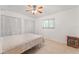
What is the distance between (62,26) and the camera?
1.72m

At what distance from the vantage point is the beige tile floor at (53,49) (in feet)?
5.44

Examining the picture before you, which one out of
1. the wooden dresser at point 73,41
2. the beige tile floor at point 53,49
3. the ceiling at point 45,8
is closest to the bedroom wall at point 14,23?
the ceiling at point 45,8

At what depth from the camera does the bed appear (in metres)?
1.44

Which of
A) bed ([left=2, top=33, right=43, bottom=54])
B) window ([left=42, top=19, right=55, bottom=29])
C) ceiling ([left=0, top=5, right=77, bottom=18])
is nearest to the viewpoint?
bed ([left=2, top=33, right=43, bottom=54])

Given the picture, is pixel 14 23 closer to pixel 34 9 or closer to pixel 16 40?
pixel 16 40

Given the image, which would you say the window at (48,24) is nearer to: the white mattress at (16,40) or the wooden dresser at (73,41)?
the white mattress at (16,40)

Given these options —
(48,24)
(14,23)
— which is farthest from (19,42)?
(48,24)

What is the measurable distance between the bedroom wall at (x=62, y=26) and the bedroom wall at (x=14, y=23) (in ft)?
0.62

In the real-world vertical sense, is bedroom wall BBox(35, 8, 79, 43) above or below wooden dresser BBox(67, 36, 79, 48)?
above

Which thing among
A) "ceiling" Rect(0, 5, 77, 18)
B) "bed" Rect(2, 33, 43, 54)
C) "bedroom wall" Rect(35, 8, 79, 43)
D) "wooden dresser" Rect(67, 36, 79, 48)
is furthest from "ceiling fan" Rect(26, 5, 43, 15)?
"wooden dresser" Rect(67, 36, 79, 48)

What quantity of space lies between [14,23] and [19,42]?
38 centimetres

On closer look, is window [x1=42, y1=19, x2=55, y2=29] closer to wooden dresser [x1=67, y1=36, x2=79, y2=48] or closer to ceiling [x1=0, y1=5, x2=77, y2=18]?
ceiling [x1=0, y1=5, x2=77, y2=18]
